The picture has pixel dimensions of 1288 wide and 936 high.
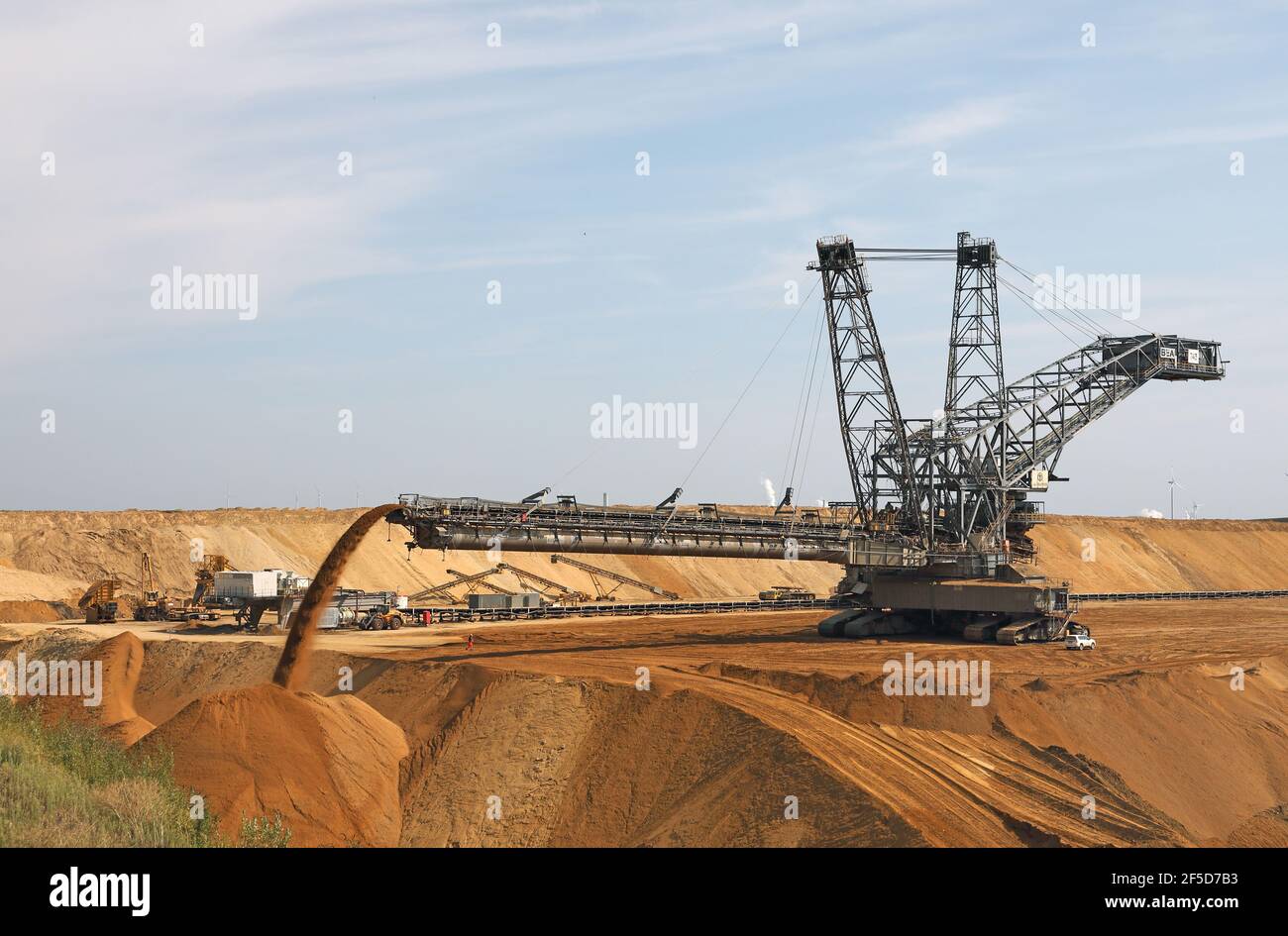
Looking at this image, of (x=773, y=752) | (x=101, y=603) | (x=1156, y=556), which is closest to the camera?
(x=773, y=752)

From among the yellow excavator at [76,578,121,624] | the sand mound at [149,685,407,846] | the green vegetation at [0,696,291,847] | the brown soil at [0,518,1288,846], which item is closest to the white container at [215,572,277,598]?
the yellow excavator at [76,578,121,624]

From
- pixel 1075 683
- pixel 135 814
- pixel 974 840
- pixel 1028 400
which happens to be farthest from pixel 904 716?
pixel 1028 400

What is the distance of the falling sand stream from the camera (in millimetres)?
33688

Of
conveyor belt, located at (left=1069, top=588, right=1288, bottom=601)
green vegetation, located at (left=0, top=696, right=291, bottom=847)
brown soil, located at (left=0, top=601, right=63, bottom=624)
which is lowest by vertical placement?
conveyor belt, located at (left=1069, top=588, right=1288, bottom=601)

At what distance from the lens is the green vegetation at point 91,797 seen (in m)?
17.5

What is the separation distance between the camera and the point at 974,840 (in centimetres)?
2408

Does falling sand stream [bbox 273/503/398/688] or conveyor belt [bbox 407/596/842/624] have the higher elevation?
falling sand stream [bbox 273/503/398/688]

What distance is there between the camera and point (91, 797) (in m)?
19.9

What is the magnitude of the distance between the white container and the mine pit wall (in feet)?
56.6

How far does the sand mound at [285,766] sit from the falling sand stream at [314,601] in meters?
3.68

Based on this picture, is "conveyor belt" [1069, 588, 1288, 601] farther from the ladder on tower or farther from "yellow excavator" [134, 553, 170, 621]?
"yellow excavator" [134, 553, 170, 621]

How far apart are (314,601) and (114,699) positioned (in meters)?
12.5

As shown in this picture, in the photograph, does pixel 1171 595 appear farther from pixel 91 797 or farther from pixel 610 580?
pixel 91 797

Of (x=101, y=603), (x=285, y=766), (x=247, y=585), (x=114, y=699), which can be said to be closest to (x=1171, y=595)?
(x=247, y=585)
